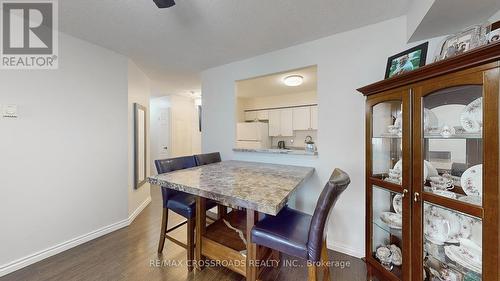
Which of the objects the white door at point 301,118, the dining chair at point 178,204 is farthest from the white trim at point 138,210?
the white door at point 301,118

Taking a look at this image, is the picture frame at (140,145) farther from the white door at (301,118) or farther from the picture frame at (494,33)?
the picture frame at (494,33)

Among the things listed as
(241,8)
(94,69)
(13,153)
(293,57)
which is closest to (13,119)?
(13,153)

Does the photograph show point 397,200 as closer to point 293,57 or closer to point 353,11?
point 353,11

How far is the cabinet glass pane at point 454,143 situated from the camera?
1054mm

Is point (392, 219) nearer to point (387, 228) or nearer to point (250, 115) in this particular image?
point (387, 228)

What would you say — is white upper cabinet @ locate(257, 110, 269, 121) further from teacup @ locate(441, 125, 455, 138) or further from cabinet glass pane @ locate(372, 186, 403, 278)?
teacup @ locate(441, 125, 455, 138)

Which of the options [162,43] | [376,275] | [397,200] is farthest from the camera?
[162,43]

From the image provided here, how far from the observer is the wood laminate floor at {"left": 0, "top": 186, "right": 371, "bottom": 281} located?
163 centimetres

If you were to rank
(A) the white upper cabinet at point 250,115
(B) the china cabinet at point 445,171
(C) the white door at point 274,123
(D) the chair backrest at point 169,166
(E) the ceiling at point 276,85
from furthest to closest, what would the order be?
1. (A) the white upper cabinet at point 250,115
2. (C) the white door at point 274,123
3. (E) the ceiling at point 276,85
4. (D) the chair backrest at point 169,166
5. (B) the china cabinet at point 445,171

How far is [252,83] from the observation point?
388cm

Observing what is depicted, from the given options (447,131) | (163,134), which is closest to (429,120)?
(447,131)

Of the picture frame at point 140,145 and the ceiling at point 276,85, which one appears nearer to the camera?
the picture frame at point 140,145

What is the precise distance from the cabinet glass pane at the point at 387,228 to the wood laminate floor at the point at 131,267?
310mm

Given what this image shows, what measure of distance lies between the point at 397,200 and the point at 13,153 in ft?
11.2
